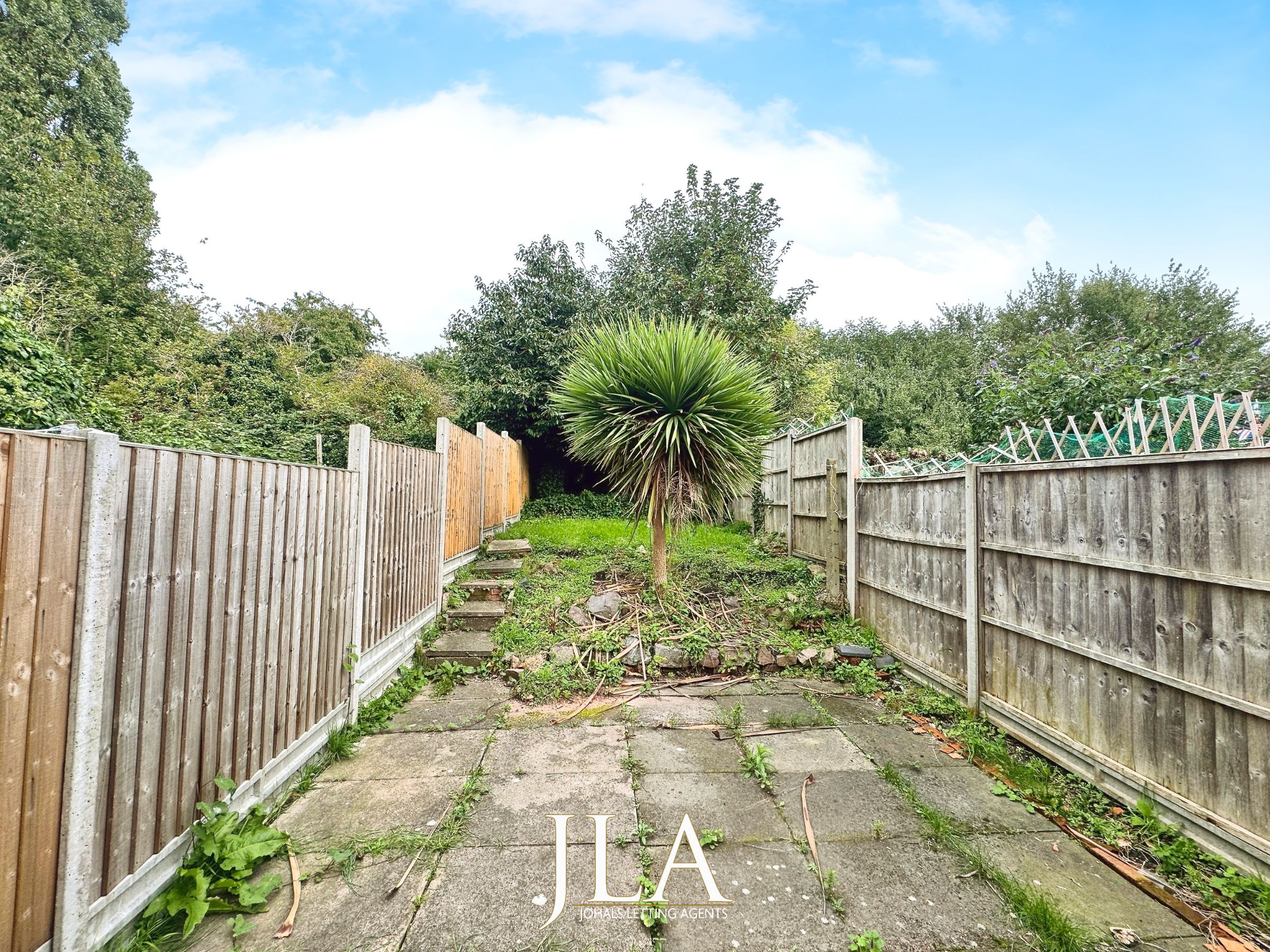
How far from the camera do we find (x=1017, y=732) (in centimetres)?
276

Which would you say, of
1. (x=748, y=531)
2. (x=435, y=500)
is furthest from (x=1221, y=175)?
(x=435, y=500)

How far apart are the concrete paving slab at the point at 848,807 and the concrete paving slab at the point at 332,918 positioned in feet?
5.03

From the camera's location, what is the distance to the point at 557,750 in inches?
111

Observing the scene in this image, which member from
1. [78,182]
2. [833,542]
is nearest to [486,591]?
[833,542]

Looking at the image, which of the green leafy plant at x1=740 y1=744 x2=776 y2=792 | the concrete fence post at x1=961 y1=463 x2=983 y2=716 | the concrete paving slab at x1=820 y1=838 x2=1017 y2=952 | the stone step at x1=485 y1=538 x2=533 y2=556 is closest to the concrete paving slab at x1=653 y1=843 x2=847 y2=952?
the concrete paving slab at x1=820 y1=838 x2=1017 y2=952

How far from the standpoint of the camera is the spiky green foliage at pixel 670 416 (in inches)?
176

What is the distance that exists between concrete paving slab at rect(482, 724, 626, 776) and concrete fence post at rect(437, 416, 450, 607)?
1834mm

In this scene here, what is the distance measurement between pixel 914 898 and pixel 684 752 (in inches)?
50.2

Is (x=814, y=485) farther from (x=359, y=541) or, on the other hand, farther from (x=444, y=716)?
(x=359, y=541)

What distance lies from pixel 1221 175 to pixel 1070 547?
7325 mm

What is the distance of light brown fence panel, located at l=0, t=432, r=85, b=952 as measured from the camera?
1.14 m

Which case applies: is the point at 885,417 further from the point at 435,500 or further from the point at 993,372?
the point at 435,500

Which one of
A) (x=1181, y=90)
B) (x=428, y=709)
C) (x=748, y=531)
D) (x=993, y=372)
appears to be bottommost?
(x=428, y=709)

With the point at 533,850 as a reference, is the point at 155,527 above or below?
above
